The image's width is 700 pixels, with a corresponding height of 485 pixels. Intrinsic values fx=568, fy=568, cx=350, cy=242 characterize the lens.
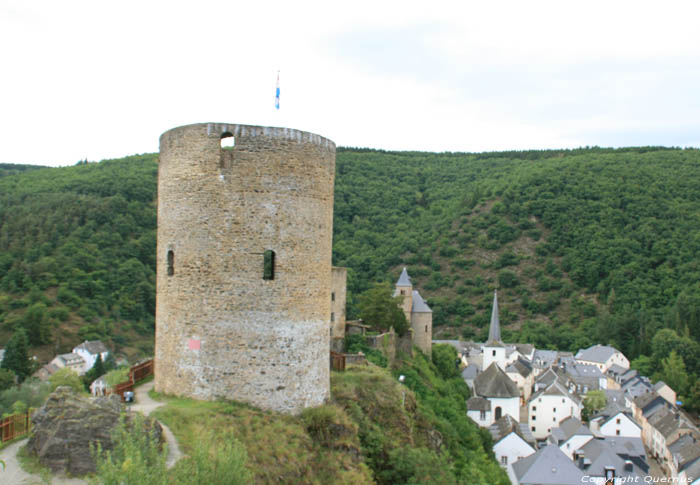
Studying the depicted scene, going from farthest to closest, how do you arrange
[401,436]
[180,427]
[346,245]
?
[346,245] → [401,436] → [180,427]

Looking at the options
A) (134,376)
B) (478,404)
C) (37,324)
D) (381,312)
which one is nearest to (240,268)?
(134,376)

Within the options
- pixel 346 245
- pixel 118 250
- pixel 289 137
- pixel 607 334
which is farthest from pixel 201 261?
pixel 607 334

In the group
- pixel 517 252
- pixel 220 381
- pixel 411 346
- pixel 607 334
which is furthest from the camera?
pixel 517 252

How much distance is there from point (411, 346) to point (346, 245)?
2310 inches

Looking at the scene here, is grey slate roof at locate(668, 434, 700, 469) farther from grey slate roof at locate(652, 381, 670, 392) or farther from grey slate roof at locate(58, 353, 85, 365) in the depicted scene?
grey slate roof at locate(58, 353, 85, 365)

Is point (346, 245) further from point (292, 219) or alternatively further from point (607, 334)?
point (292, 219)

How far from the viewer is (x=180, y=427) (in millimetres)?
9328

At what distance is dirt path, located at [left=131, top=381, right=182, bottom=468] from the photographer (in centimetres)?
831

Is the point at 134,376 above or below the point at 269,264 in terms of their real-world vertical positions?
below

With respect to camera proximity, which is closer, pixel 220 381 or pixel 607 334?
pixel 220 381

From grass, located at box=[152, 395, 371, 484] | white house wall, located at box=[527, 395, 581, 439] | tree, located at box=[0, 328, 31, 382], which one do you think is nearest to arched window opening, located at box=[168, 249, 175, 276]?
grass, located at box=[152, 395, 371, 484]

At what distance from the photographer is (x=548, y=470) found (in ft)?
117

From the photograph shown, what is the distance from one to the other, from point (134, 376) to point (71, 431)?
5063mm

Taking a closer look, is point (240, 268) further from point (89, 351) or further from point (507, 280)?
point (507, 280)
